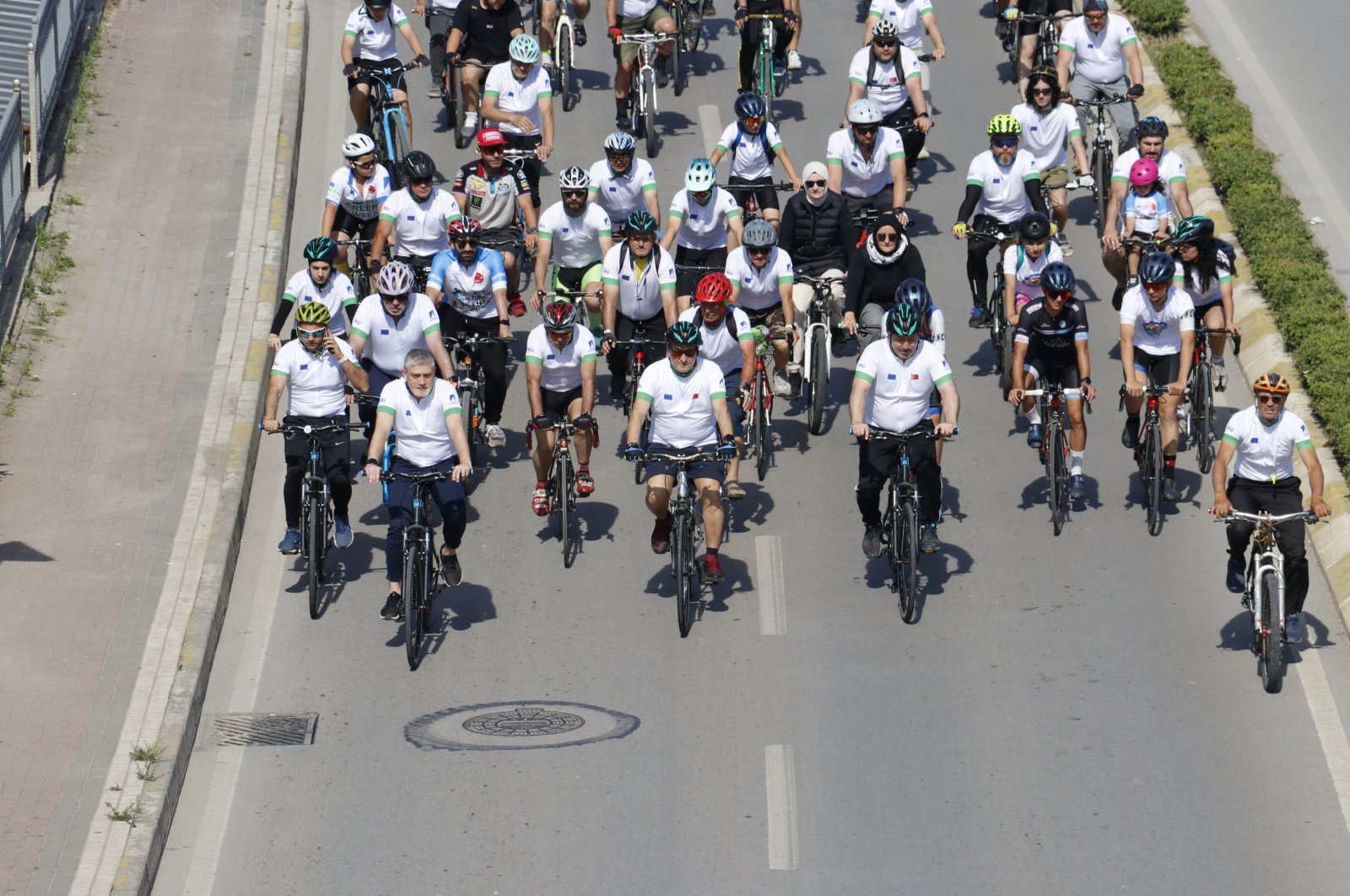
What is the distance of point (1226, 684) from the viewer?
49.5 ft

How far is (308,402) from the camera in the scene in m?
16.3

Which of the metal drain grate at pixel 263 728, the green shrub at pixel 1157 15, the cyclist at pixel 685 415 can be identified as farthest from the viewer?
the green shrub at pixel 1157 15

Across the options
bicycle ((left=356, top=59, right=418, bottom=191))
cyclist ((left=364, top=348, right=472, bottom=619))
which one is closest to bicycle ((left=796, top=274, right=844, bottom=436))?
cyclist ((left=364, top=348, right=472, bottom=619))

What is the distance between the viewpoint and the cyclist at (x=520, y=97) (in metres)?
21.5

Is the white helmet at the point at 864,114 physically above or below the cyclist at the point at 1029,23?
below

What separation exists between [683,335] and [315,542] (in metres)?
3.02

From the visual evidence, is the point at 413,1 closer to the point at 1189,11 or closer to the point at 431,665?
the point at 1189,11

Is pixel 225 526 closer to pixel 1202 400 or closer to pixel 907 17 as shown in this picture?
pixel 1202 400

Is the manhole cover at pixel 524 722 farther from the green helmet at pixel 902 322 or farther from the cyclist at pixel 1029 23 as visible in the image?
the cyclist at pixel 1029 23

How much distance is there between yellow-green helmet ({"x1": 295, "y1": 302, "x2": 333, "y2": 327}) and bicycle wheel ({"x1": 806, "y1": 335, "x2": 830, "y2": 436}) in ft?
14.2

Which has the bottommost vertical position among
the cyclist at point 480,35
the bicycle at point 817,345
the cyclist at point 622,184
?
the bicycle at point 817,345

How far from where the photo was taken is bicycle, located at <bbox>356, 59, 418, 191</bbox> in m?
22.3

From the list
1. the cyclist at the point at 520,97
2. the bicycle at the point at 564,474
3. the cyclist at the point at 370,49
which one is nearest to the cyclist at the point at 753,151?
the cyclist at the point at 520,97

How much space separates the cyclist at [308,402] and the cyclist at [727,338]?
107 inches
